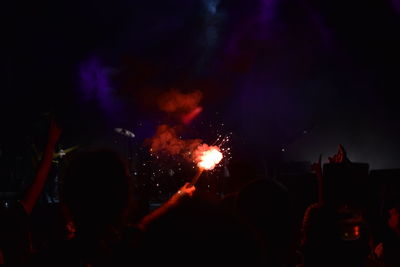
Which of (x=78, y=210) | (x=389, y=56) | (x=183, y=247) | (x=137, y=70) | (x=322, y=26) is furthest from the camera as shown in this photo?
(x=137, y=70)

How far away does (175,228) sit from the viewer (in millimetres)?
1256

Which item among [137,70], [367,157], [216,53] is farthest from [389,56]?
[137,70]

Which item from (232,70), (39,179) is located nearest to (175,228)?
(39,179)

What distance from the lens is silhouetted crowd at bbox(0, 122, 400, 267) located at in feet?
4.09

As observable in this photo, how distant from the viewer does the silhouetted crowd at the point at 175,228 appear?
1245 millimetres

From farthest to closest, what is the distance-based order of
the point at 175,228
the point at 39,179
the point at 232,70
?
1. the point at 232,70
2. the point at 39,179
3. the point at 175,228

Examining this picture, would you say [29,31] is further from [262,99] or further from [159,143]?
[262,99]

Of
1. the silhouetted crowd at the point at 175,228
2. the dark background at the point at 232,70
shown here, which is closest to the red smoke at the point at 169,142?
the dark background at the point at 232,70

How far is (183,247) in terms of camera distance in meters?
1.23

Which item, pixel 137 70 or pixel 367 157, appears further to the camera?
pixel 137 70

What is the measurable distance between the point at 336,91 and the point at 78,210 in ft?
39.1

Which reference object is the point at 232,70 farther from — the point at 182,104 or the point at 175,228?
the point at 175,228

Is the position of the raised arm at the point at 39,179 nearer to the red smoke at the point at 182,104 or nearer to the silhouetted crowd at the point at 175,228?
the silhouetted crowd at the point at 175,228

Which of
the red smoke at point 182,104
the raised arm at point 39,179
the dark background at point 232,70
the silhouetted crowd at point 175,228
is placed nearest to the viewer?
the silhouetted crowd at point 175,228
